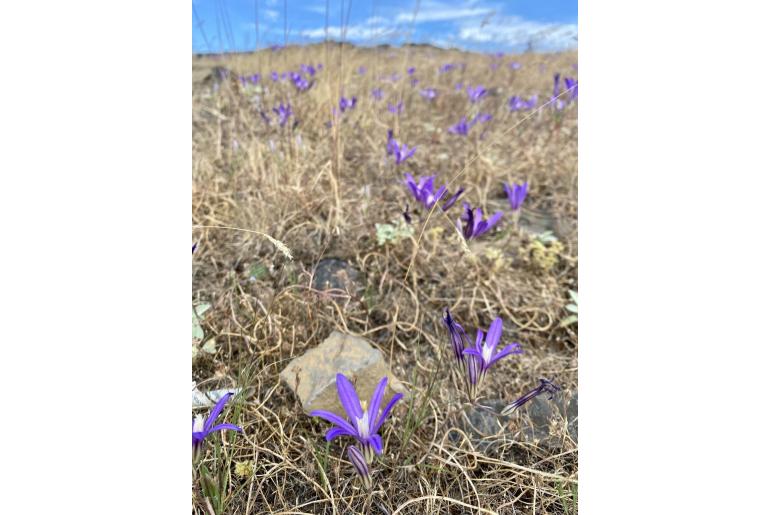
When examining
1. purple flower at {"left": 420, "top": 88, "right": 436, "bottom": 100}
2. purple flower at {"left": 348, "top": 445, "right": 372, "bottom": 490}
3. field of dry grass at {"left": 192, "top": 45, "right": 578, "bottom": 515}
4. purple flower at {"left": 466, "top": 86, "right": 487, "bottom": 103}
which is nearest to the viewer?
purple flower at {"left": 348, "top": 445, "right": 372, "bottom": 490}

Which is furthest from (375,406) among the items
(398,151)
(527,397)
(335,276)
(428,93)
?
(428,93)

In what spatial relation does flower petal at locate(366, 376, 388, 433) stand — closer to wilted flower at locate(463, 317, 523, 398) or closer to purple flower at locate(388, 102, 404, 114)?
wilted flower at locate(463, 317, 523, 398)

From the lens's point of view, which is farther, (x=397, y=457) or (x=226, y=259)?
(x=226, y=259)

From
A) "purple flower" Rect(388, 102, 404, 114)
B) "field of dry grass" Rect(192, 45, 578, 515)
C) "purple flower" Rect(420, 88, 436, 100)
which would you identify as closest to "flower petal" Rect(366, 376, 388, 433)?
"field of dry grass" Rect(192, 45, 578, 515)

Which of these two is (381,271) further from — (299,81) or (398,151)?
(299,81)

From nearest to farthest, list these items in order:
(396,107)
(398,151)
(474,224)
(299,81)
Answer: (474,224) < (398,151) < (299,81) < (396,107)
